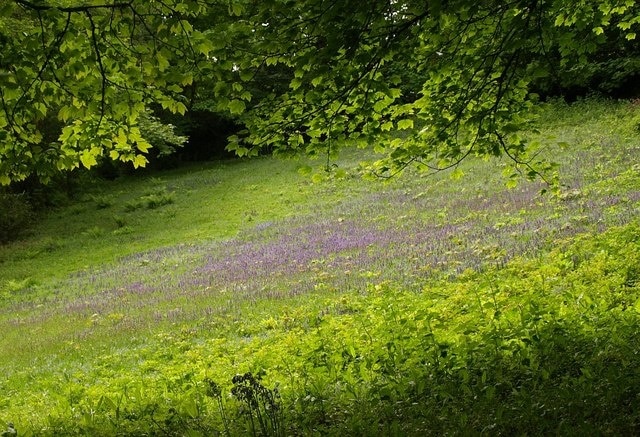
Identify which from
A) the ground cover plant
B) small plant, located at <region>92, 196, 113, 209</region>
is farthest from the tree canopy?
small plant, located at <region>92, 196, 113, 209</region>

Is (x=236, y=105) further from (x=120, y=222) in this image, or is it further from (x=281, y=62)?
(x=120, y=222)

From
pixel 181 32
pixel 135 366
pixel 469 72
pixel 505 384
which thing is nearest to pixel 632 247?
pixel 469 72

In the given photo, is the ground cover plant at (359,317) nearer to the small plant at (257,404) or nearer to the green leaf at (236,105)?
the small plant at (257,404)

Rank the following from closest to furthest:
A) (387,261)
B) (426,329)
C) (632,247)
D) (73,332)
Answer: (426,329) → (632,247) → (73,332) → (387,261)

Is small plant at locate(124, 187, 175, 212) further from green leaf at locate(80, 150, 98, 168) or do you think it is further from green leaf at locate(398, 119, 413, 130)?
green leaf at locate(398, 119, 413, 130)

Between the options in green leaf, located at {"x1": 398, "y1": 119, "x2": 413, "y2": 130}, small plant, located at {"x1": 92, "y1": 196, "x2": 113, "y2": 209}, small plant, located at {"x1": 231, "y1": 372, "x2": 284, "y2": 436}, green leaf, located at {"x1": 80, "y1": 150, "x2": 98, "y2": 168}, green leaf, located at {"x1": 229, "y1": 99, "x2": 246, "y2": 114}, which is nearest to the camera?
small plant, located at {"x1": 231, "y1": 372, "x2": 284, "y2": 436}

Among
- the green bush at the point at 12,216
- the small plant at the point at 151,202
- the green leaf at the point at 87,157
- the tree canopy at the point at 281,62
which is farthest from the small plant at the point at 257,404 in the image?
the small plant at the point at 151,202

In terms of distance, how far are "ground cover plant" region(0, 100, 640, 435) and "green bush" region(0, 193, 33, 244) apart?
131 inches

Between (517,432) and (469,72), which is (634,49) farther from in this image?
(517,432)

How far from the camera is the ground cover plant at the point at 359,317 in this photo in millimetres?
5547

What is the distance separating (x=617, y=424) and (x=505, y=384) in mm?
1233

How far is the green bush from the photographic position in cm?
2778

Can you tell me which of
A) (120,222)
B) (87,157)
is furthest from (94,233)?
(87,157)

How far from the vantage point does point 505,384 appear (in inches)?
223
